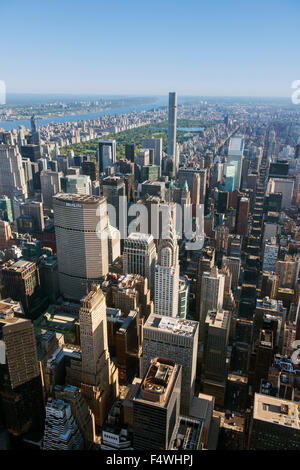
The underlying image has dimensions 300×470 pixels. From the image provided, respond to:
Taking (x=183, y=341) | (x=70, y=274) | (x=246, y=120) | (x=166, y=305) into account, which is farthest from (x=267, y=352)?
(x=246, y=120)

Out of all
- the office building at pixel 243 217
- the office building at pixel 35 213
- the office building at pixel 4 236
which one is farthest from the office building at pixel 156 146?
the office building at pixel 4 236

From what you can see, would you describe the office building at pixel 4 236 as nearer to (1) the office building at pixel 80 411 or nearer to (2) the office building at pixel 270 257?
→ (1) the office building at pixel 80 411

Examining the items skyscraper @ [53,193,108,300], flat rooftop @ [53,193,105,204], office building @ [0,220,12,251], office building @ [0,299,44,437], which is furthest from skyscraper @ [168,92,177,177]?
office building @ [0,299,44,437]

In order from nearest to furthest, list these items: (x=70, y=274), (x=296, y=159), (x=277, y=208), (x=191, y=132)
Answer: (x=70, y=274) < (x=277, y=208) < (x=296, y=159) < (x=191, y=132)

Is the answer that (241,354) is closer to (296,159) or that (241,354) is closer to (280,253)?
(280,253)

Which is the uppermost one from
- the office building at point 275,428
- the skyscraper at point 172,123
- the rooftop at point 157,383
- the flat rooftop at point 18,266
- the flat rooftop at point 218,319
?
the skyscraper at point 172,123

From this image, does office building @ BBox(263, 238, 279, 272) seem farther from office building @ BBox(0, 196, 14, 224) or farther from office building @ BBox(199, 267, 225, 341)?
office building @ BBox(0, 196, 14, 224)
